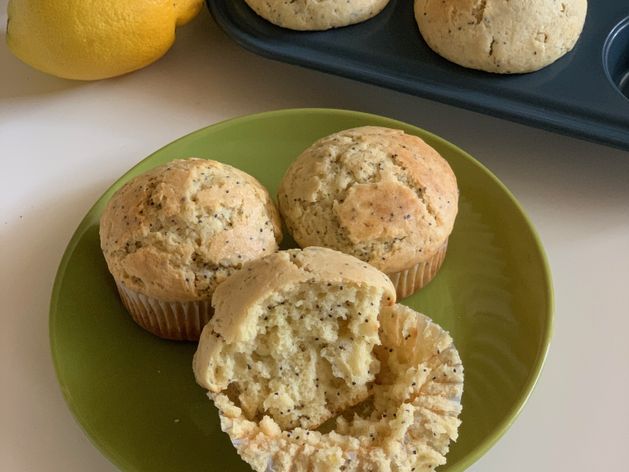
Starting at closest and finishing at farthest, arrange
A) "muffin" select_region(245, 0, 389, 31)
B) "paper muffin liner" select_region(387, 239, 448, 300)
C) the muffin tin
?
1. "paper muffin liner" select_region(387, 239, 448, 300)
2. the muffin tin
3. "muffin" select_region(245, 0, 389, 31)

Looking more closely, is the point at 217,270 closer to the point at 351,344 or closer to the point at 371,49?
the point at 351,344

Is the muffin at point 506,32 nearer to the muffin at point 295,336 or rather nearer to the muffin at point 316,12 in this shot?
the muffin at point 316,12

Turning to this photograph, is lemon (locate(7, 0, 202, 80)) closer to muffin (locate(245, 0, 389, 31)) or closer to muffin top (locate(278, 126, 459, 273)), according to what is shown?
muffin (locate(245, 0, 389, 31))

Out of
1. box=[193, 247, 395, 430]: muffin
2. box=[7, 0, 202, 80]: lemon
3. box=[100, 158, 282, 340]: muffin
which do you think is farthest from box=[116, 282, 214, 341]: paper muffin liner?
box=[7, 0, 202, 80]: lemon

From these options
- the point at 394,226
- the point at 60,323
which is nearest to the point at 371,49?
the point at 394,226

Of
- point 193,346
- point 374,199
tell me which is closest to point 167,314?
point 193,346

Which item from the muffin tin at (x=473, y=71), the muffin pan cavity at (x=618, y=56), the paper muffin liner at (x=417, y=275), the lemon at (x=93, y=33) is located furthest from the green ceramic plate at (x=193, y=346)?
the muffin pan cavity at (x=618, y=56)

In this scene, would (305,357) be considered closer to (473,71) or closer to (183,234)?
(183,234)
